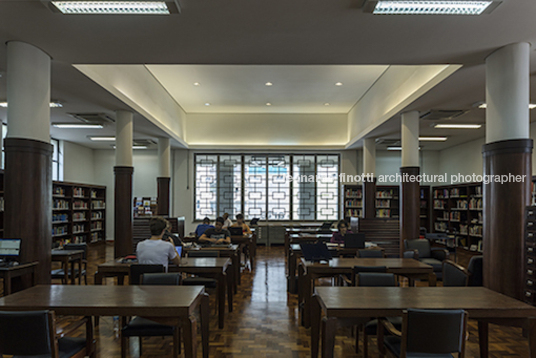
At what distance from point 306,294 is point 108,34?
4.04 m

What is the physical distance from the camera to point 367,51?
5637 millimetres

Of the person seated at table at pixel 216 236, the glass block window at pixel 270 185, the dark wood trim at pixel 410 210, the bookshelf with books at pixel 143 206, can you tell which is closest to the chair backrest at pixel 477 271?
the dark wood trim at pixel 410 210

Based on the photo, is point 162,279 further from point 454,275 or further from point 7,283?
point 454,275

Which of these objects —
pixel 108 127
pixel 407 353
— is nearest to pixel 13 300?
pixel 407 353

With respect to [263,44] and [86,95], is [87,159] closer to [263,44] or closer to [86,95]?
[86,95]

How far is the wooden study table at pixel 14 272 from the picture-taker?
464 centimetres

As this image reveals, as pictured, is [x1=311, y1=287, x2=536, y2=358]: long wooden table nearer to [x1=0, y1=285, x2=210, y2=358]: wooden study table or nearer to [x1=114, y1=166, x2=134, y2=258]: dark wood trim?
[x1=0, y1=285, x2=210, y2=358]: wooden study table

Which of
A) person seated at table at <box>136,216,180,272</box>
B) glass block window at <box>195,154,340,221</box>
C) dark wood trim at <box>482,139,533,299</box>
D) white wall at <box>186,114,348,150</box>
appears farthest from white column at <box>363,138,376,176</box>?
person seated at table at <box>136,216,180,272</box>

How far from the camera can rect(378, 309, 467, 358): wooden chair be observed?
110 inches

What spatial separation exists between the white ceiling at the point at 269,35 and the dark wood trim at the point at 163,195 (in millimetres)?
6364

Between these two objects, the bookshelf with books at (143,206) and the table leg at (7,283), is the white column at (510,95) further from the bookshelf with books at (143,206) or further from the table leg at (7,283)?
the bookshelf with books at (143,206)

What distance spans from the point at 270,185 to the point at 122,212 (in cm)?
766

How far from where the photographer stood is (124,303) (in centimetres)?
315

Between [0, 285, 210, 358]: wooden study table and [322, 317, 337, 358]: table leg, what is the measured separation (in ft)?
3.27
